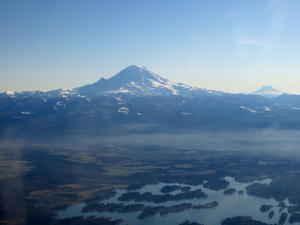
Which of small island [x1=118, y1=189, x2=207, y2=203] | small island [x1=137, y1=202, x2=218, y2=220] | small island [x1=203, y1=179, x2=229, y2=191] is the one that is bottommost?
small island [x1=137, y1=202, x2=218, y2=220]

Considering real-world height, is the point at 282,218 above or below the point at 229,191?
below

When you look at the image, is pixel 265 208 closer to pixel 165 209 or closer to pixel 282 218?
pixel 282 218

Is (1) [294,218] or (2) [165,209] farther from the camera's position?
(2) [165,209]

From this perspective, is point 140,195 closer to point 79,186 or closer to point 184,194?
point 184,194

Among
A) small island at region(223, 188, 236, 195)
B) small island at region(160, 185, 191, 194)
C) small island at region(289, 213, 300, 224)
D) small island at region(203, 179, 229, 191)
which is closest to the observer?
small island at region(289, 213, 300, 224)

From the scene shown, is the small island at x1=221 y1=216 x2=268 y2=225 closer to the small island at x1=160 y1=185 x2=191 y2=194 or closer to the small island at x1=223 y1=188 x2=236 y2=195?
the small island at x1=223 y1=188 x2=236 y2=195

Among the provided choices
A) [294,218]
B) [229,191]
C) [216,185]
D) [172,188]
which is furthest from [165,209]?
[294,218]

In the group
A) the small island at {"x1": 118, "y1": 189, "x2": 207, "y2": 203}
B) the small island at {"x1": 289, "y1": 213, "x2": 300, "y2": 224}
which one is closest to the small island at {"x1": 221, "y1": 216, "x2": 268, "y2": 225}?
the small island at {"x1": 289, "y1": 213, "x2": 300, "y2": 224}

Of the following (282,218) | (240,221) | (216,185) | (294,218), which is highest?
(216,185)

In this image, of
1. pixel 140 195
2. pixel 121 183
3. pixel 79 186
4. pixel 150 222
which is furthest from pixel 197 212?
pixel 79 186

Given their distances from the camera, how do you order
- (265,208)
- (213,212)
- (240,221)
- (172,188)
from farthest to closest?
(172,188) → (265,208) → (213,212) → (240,221)

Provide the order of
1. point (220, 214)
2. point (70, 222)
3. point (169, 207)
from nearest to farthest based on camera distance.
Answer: point (70, 222) < point (220, 214) < point (169, 207)
